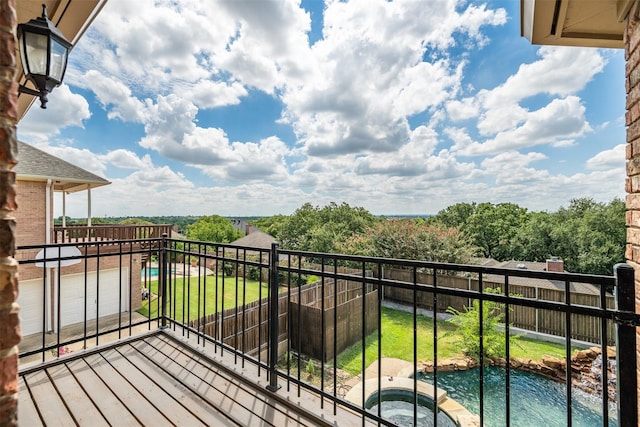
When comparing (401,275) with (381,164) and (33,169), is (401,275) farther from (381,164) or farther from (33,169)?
(33,169)

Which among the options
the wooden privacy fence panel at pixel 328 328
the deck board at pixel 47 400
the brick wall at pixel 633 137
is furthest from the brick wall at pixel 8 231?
the wooden privacy fence panel at pixel 328 328

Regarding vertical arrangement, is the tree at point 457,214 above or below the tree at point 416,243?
above

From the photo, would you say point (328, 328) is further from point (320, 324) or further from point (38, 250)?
point (38, 250)

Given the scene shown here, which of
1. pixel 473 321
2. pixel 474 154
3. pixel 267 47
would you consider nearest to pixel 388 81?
pixel 267 47

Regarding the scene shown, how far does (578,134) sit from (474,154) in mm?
7027

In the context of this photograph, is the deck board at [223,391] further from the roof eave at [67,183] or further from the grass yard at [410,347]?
the roof eave at [67,183]

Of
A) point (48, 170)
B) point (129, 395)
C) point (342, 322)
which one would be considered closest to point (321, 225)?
point (342, 322)

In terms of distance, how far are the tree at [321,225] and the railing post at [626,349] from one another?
1693 cm

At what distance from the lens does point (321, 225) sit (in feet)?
71.8

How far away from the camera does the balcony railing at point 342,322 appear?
1.12 m

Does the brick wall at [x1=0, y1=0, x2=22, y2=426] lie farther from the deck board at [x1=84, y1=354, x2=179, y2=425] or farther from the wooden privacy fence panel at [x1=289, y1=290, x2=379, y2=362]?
the wooden privacy fence panel at [x1=289, y1=290, x2=379, y2=362]

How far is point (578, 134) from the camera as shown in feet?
67.1

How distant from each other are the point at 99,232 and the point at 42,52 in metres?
8.85

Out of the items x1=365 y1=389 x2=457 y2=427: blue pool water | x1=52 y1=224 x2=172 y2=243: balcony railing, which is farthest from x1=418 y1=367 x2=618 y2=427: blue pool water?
x1=52 y1=224 x2=172 y2=243: balcony railing
